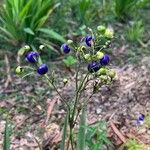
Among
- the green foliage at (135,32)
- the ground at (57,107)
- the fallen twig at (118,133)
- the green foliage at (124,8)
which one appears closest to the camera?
the fallen twig at (118,133)

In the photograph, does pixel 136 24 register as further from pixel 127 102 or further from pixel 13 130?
pixel 13 130

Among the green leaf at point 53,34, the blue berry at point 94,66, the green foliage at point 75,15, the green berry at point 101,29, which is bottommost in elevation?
the blue berry at point 94,66

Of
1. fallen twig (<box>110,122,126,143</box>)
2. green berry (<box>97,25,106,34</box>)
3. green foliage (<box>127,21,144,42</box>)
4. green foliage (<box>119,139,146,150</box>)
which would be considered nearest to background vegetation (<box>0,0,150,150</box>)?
green foliage (<box>127,21,144,42</box>)

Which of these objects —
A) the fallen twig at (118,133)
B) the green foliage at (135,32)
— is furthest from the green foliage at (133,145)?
the green foliage at (135,32)

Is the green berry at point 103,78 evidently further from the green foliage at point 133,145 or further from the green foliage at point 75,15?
the green foliage at point 75,15

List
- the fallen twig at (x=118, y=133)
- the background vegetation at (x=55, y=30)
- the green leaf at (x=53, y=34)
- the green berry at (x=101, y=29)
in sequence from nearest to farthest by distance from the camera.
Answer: the green berry at (x=101, y=29) < the fallen twig at (x=118, y=133) < the background vegetation at (x=55, y=30) < the green leaf at (x=53, y=34)

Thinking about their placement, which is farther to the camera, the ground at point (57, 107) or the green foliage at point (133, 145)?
the ground at point (57, 107)

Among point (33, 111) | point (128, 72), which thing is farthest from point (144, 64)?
point (33, 111)

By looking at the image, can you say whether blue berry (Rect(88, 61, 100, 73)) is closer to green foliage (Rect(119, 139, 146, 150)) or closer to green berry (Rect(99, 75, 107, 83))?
green berry (Rect(99, 75, 107, 83))
